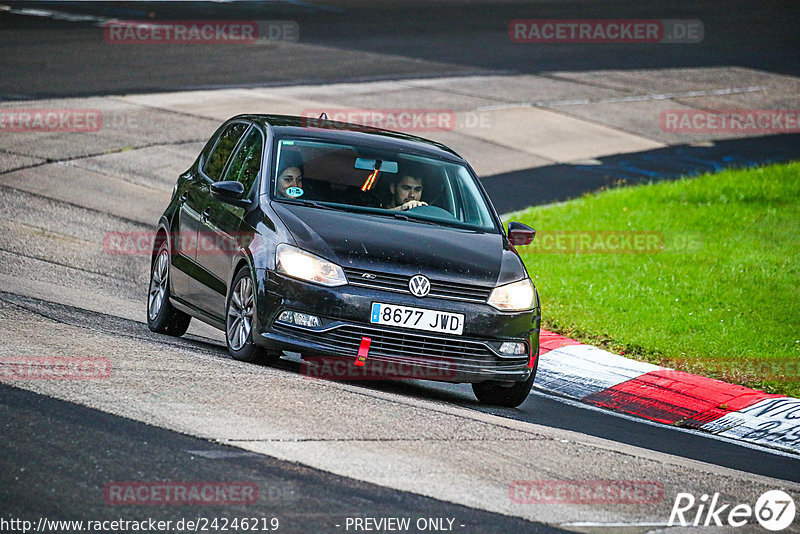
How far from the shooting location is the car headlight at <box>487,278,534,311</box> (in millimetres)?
8188

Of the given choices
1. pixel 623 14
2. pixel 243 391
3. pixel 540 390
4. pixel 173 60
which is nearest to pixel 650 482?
pixel 243 391

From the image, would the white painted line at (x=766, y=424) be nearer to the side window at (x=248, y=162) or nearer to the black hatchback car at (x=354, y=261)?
the black hatchback car at (x=354, y=261)

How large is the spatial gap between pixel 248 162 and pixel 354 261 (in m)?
1.81

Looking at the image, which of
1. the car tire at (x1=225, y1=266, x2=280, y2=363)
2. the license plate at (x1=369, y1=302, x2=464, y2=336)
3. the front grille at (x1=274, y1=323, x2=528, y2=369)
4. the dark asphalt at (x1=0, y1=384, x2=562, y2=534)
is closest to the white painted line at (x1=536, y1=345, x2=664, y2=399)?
the front grille at (x1=274, y1=323, x2=528, y2=369)

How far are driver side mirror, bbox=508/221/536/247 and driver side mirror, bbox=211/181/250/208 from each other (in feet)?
6.43

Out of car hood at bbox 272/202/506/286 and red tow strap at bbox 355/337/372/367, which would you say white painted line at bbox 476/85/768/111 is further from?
red tow strap at bbox 355/337/372/367

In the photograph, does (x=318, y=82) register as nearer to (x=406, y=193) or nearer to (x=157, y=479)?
(x=406, y=193)

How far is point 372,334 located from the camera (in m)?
7.89

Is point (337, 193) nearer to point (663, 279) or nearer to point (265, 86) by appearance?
point (663, 279)

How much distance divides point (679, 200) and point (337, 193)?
30.1ft

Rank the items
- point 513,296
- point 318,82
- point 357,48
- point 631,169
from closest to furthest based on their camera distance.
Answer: point 513,296 < point 631,169 < point 318,82 < point 357,48

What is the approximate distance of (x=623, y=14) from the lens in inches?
1458

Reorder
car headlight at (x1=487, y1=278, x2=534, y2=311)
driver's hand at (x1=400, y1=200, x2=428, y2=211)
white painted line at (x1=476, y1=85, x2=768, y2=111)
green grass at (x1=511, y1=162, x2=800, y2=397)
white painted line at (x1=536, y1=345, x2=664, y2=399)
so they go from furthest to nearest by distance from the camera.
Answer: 1. white painted line at (x1=476, y1=85, x2=768, y2=111)
2. green grass at (x1=511, y1=162, x2=800, y2=397)
3. white painted line at (x1=536, y1=345, x2=664, y2=399)
4. driver's hand at (x1=400, y1=200, x2=428, y2=211)
5. car headlight at (x1=487, y1=278, x2=534, y2=311)

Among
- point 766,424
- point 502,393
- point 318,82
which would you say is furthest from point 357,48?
point 766,424
